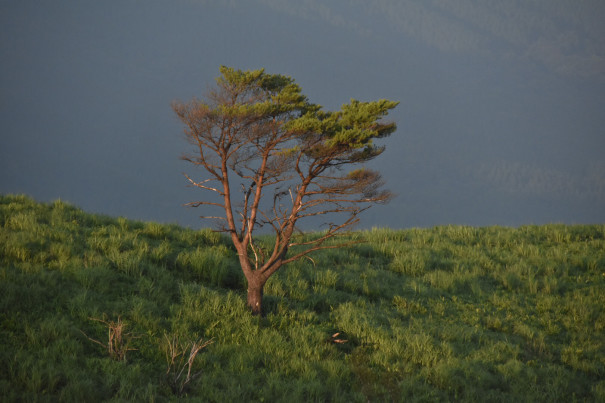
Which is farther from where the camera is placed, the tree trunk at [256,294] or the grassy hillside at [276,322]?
the tree trunk at [256,294]

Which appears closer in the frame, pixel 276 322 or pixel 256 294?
pixel 276 322

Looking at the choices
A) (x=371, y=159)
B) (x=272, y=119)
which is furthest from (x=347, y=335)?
(x=272, y=119)

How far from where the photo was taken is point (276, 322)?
31.2ft

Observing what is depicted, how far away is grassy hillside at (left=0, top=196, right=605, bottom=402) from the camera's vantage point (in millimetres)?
6934

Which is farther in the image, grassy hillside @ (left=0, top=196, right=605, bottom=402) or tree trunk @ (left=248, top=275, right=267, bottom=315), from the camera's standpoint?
tree trunk @ (left=248, top=275, right=267, bottom=315)

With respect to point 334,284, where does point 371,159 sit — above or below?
above

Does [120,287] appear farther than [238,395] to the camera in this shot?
Yes

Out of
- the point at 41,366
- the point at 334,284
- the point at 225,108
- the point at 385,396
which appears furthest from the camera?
the point at 334,284

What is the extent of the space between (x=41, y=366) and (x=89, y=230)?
299 inches

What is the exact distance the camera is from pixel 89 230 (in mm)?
13281

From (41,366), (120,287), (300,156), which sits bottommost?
(41,366)

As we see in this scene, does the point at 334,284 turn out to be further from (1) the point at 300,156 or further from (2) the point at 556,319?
(2) the point at 556,319

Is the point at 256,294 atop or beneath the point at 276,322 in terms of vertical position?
atop

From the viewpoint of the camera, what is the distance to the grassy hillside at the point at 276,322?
22.7 feet
